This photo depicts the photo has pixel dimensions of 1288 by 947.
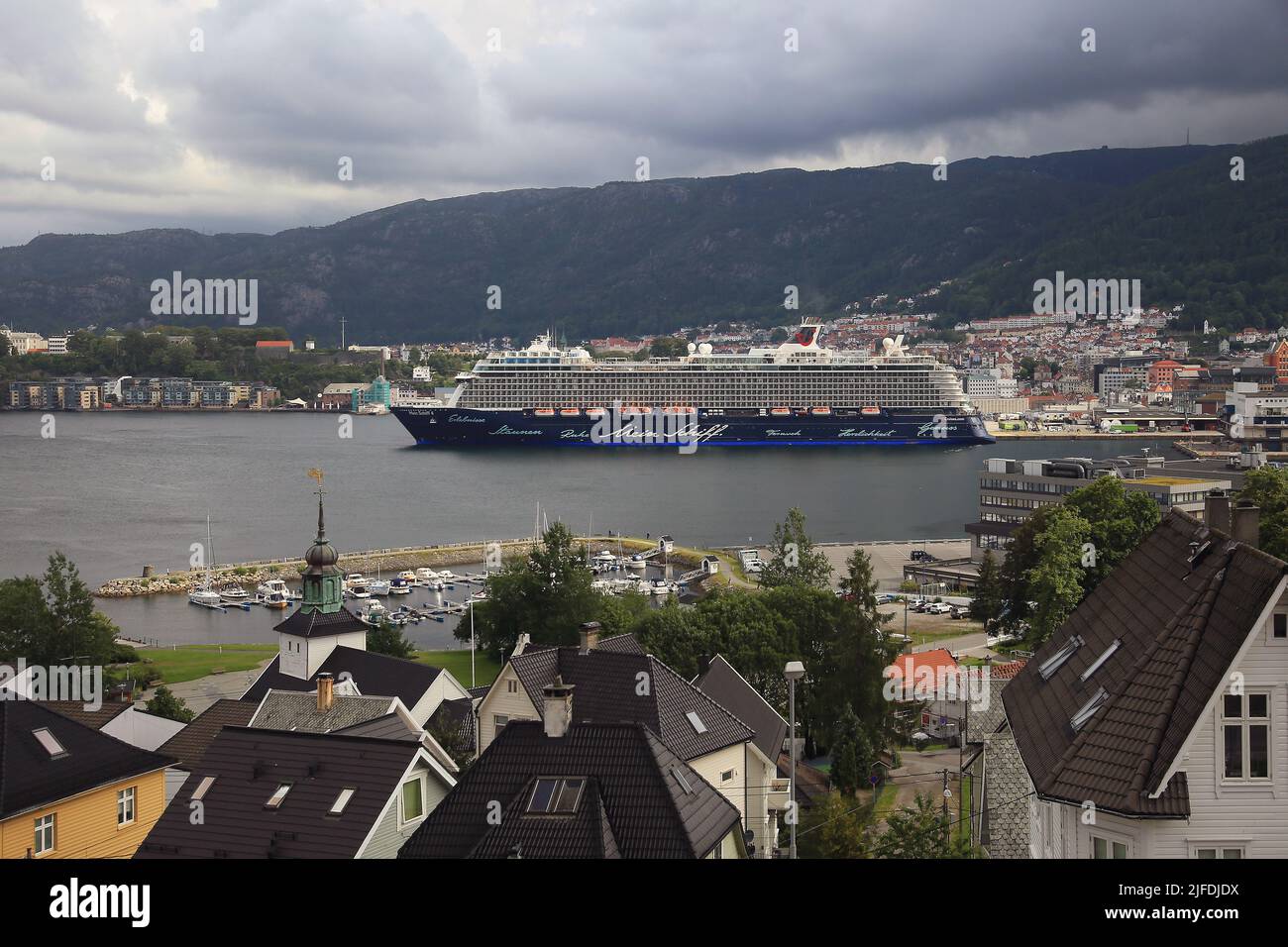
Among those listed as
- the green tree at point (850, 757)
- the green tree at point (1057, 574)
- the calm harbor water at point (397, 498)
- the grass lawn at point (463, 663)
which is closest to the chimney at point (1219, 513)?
the green tree at point (850, 757)

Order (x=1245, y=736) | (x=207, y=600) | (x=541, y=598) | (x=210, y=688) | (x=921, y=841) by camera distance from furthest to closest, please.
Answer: (x=207, y=600)
(x=541, y=598)
(x=210, y=688)
(x=921, y=841)
(x=1245, y=736)

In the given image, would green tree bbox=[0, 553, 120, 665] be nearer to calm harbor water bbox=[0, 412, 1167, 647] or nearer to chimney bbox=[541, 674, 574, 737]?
calm harbor water bbox=[0, 412, 1167, 647]

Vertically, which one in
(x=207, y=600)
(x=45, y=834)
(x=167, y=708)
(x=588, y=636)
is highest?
(x=588, y=636)

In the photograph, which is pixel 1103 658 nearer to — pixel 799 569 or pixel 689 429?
pixel 799 569

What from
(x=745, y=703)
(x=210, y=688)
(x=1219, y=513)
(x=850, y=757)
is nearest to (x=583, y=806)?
(x=1219, y=513)

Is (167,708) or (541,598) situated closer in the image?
(167,708)

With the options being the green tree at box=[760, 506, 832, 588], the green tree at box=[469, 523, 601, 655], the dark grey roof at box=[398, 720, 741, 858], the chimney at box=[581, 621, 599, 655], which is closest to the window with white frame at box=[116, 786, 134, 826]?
the dark grey roof at box=[398, 720, 741, 858]

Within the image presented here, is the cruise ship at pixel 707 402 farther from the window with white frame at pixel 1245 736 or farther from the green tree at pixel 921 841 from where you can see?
the window with white frame at pixel 1245 736
